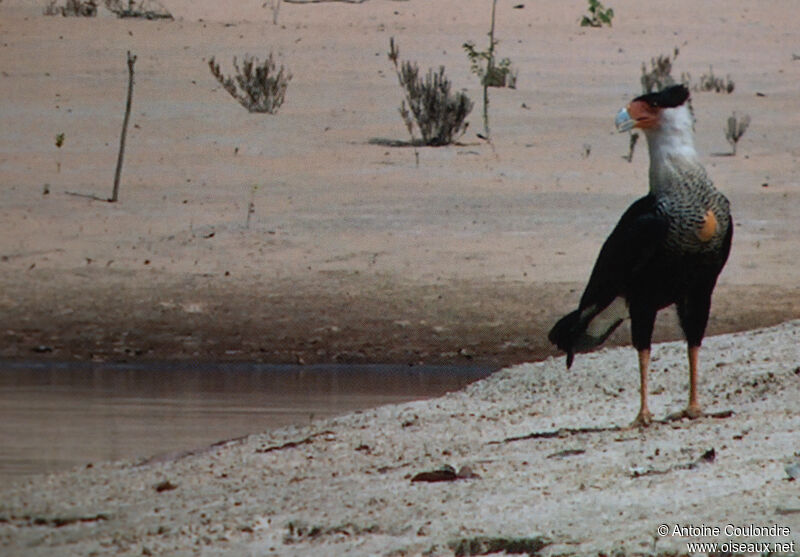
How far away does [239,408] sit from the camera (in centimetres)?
1074

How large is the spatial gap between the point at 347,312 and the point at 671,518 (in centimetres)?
832

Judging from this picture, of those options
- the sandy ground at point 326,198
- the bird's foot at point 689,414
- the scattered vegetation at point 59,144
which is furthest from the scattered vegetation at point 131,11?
the bird's foot at point 689,414

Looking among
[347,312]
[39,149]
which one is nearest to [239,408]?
[347,312]

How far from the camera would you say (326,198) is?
59.3 feet

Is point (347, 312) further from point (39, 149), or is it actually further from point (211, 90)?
point (211, 90)

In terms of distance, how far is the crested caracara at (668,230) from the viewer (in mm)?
7707

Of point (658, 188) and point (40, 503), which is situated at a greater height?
point (658, 188)

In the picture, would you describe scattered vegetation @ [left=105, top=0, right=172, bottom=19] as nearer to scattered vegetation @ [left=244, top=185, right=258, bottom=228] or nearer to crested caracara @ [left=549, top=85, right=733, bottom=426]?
scattered vegetation @ [left=244, top=185, right=258, bottom=228]

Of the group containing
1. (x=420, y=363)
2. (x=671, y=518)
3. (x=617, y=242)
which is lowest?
(x=420, y=363)

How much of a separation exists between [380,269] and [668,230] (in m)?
7.77

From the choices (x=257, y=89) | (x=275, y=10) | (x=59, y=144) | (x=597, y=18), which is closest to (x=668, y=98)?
(x=59, y=144)

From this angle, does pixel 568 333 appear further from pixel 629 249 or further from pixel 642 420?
pixel 629 249

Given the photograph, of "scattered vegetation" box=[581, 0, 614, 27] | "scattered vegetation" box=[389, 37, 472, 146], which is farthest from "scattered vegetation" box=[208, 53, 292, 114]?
"scattered vegetation" box=[581, 0, 614, 27]

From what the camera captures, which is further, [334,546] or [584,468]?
[584,468]
